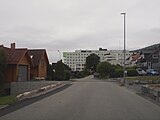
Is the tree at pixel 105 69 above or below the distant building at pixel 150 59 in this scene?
below

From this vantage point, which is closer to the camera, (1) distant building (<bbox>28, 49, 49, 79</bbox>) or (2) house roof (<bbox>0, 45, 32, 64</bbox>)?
(2) house roof (<bbox>0, 45, 32, 64</bbox>)

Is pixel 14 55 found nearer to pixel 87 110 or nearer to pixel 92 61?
pixel 87 110

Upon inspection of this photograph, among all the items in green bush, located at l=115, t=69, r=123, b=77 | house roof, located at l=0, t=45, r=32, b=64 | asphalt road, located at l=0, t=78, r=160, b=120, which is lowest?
asphalt road, located at l=0, t=78, r=160, b=120

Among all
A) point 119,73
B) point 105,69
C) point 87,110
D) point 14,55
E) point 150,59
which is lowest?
point 87,110

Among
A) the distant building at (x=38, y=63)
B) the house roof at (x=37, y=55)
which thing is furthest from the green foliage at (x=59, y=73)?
the house roof at (x=37, y=55)

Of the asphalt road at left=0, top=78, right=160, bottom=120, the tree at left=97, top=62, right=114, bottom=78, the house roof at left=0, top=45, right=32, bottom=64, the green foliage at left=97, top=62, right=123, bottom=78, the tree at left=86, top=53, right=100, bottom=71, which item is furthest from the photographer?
the tree at left=86, top=53, right=100, bottom=71

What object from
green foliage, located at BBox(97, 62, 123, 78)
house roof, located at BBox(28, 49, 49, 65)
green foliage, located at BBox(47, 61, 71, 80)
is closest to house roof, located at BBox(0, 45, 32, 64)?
house roof, located at BBox(28, 49, 49, 65)

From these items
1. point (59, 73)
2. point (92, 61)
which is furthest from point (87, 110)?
point (92, 61)

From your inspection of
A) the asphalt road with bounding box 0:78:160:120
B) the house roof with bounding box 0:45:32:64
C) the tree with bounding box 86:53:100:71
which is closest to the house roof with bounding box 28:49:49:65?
the house roof with bounding box 0:45:32:64

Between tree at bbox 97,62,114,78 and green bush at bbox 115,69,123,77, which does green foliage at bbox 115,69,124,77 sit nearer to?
green bush at bbox 115,69,123,77

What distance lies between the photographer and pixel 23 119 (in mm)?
12477

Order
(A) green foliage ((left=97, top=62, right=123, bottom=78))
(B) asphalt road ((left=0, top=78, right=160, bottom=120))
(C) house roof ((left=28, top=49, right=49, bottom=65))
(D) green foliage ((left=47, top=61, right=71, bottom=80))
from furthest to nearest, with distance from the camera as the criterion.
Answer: (A) green foliage ((left=97, top=62, right=123, bottom=78))
(D) green foliage ((left=47, top=61, right=71, bottom=80))
(C) house roof ((left=28, top=49, right=49, bottom=65))
(B) asphalt road ((left=0, top=78, right=160, bottom=120))

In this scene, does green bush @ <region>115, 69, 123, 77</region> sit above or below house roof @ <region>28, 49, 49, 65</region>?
below

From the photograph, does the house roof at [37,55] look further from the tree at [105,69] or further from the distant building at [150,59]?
the distant building at [150,59]
